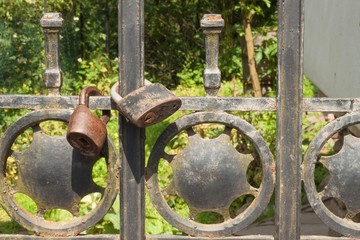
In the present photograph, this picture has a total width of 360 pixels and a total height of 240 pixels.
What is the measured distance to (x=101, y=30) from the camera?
970cm

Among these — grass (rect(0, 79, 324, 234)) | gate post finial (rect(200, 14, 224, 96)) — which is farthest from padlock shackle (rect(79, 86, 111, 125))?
grass (rect(0, 79, 324, 234))

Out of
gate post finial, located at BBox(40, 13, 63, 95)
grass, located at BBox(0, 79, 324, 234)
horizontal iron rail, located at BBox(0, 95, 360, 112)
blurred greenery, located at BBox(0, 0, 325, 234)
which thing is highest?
gate post finial, located at BBox(40, 13, 63, 95)

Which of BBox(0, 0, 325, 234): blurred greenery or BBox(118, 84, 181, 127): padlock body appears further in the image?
BBox(0, 0, 325, 234): blurred greenery

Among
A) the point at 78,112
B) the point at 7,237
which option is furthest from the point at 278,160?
the point at 7,237

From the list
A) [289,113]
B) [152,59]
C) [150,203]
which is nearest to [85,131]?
[289,113]

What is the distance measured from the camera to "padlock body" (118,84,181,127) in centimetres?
204

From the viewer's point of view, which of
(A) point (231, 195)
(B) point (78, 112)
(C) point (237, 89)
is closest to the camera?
(B) point (78, 112)

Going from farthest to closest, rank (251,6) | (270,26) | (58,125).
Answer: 1. (270,26)
2. (251,6)
3. (58,125)

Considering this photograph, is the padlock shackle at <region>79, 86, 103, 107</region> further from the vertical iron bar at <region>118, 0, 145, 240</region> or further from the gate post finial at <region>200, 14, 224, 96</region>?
the gate post finial at <region>200, 14, 224, 96</region>

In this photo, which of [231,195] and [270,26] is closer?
[231,195]

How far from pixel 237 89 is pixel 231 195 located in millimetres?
6785

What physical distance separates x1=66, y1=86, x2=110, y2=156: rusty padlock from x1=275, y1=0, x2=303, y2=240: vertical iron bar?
58 centimetres

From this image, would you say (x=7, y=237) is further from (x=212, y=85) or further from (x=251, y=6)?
(x=251, y=6)

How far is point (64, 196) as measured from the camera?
227 centimetres
